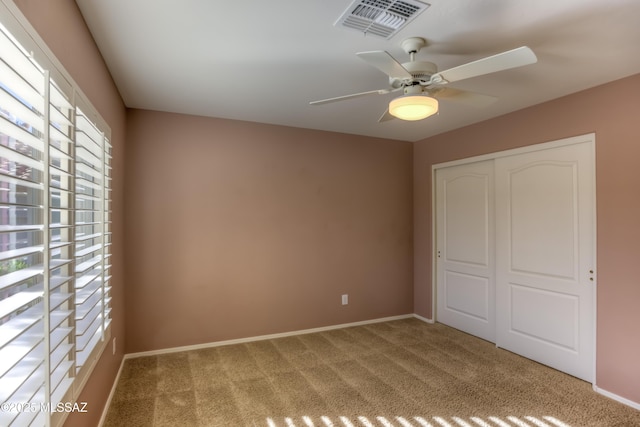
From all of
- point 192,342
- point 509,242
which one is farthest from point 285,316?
point 509,242

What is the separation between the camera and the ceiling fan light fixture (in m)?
1.90

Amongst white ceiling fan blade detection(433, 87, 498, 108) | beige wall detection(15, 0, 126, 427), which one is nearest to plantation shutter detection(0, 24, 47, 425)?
beige wall detection(15, 0, 126, 427)

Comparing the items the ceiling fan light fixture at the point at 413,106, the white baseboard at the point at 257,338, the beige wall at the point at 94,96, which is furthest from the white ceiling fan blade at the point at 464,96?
the white baseboard at the point at 257,338

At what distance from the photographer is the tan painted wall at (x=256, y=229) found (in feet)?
11.0

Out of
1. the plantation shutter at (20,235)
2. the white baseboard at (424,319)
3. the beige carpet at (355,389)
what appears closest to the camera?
the plantation shutter at (20,235)

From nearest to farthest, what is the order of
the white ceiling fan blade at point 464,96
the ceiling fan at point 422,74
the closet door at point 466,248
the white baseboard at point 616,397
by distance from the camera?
the ceiling fan at point 422,74, the white ceiling fan blade at point 464,96, the white baseboard at point 616,397, the closet door at point 466,248

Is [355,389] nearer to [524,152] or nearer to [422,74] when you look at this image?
[422,74]

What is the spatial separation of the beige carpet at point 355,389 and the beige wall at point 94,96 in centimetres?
31

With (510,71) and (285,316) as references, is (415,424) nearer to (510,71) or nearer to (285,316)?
(285,316)

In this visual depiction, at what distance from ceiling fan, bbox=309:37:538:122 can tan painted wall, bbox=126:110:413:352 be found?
205 cm

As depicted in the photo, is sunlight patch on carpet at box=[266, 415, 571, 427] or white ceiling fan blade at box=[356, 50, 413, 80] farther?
sunlight patch on carpet at box=[266, 415, 571, 427]

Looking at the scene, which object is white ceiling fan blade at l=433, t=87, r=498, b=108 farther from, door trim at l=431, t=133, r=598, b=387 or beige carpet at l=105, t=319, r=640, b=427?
beige carpet at l=105, t=319, r=640, b=427

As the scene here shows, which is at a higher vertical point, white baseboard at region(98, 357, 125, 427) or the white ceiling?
the white ceiling

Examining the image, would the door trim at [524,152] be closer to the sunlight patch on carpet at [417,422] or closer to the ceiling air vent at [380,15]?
the sunlight patch on carpet at [417,422]
